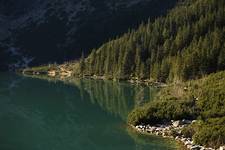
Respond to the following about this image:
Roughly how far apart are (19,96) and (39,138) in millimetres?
52029

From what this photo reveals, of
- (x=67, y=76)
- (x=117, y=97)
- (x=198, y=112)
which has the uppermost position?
(x=198, y=112)

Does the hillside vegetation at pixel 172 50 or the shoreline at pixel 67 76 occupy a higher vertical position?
the hillside vegetation at pixel 172 50

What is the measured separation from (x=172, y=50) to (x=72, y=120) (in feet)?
267

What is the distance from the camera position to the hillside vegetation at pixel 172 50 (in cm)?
12412

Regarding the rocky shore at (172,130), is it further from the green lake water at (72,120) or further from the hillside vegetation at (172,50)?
the hillside vegetation at (172,50)

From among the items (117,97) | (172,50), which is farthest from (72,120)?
(172,50)

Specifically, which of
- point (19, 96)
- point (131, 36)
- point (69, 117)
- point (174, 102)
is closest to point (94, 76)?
point (131, 36)

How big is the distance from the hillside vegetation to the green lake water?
1797cm

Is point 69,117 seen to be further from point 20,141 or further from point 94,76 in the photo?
point 94,76

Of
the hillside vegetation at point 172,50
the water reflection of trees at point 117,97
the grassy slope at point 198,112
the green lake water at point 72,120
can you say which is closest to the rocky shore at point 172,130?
the grassy slope at point 198,112

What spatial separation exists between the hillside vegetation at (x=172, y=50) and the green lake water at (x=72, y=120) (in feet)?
59.0

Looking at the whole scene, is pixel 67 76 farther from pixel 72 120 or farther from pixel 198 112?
pixel 198 112

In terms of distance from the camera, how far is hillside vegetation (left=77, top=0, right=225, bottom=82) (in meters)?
124

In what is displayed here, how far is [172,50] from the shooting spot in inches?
5969
